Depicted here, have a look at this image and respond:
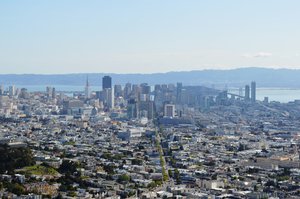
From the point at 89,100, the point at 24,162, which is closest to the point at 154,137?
the point at 24,162

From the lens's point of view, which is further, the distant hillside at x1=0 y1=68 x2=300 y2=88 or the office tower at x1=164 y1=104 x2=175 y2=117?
the distant hillside at x1=0 y1=68 x2=300 y2=88

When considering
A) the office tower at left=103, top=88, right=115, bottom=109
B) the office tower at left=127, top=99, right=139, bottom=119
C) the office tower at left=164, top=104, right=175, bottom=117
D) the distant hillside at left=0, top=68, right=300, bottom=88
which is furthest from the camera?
the distant hillside at left=0, top=68, right=300, bottom=88

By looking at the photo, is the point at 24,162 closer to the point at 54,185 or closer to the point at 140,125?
the point at 54,185

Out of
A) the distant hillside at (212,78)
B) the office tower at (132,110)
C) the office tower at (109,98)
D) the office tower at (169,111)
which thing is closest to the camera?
the office tower at (132,110)

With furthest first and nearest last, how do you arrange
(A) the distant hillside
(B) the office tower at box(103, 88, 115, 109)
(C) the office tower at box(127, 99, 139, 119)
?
(A) the distant hillside → (B) the office tower at box(103, 88, 115, 109) → (C) the office tower at box(127, 99, 139, 119)

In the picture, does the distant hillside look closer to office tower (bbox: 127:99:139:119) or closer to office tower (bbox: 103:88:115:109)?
office tower (bbox: 103:88:115:109)

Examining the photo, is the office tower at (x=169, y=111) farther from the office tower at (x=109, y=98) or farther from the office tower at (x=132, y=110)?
the office tower at (x=109, y=98)

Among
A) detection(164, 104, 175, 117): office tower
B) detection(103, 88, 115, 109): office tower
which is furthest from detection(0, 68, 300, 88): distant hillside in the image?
detection(164, 104, 175, 117): office tower

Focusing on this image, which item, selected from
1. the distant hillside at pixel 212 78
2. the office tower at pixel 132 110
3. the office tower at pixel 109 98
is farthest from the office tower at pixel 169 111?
the distant hillside at pixel 212 78

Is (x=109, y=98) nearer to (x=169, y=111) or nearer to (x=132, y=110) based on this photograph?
(x=132, y=110)

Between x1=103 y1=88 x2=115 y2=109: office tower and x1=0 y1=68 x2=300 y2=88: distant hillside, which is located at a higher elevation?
x1=0 y1=68 x2=300 y2=88: distant hillside

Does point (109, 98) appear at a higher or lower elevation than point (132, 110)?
higher

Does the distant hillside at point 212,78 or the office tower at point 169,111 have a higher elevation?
the distant hillside at point 212,78

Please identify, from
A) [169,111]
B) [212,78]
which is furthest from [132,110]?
[212,78]
